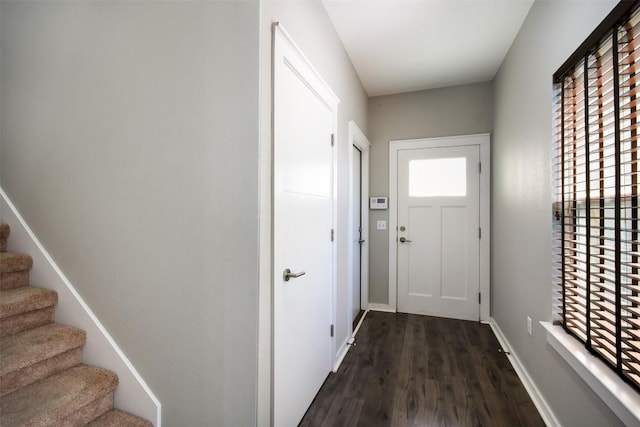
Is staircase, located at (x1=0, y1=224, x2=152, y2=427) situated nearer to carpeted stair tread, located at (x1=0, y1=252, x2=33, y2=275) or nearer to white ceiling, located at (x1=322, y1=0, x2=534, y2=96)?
carpeted stair tread, located at (x1=0, y1=252, x2=33, y2=275)

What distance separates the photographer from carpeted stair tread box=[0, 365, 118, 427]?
115 cm

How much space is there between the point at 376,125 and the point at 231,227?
9.38 feet

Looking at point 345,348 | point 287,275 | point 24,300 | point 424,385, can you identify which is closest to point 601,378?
point 424,385

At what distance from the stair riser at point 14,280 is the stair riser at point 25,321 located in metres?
0.28

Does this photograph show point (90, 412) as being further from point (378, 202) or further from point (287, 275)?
point (378, 202)

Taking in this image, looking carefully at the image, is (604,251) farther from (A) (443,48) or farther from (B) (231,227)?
(A) (443,48)

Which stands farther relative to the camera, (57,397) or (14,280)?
(14,280)

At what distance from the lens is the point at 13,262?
5.34 feet

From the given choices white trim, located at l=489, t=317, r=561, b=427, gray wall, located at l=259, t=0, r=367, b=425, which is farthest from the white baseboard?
white trim, located at l=489, t=317, r=561, b=427

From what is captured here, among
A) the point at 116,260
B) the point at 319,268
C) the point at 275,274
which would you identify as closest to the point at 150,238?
the point at 116,260

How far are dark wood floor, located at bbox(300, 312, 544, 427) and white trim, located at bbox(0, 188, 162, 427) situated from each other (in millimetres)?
893

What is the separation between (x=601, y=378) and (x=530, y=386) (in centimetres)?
100

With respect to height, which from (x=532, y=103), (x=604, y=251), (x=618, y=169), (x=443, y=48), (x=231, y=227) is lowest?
(x=604, y=251)

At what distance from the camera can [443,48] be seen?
8.41 ft
